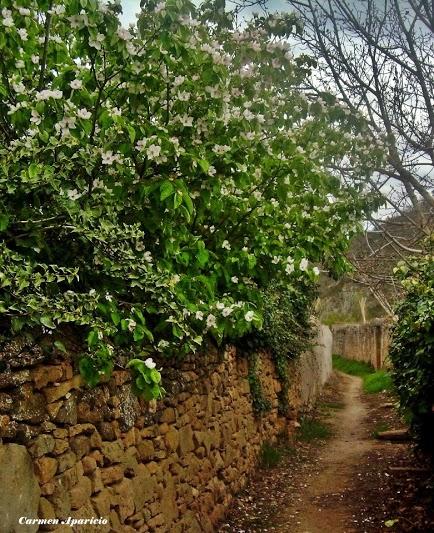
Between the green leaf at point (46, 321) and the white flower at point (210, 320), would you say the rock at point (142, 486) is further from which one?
the green leaf at point (46, 321)

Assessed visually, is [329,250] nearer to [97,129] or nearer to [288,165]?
[288,165]

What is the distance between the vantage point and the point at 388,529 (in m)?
5.41

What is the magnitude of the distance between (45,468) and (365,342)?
23.1 meters

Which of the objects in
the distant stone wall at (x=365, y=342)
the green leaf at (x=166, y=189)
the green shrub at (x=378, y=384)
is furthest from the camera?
the distant stone wall at (x=365, y=342)

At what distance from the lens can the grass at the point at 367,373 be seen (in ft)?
54.2

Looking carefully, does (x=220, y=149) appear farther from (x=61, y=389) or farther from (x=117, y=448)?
(x=117, y=448)

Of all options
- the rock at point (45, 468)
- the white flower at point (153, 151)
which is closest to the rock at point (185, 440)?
the rock at point (45, 468)

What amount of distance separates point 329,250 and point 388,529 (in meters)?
2.86

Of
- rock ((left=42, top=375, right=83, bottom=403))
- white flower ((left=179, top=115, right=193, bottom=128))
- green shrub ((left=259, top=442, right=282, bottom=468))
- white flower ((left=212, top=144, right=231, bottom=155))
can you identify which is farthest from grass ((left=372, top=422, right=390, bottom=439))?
rock ((left=42, top=375, right=83, bottom=403))

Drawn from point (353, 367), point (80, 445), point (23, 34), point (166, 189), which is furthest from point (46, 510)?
point (353, 367)

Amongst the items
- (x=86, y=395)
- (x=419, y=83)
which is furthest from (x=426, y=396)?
(x=86, y=395)

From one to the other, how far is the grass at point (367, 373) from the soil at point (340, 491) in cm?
409

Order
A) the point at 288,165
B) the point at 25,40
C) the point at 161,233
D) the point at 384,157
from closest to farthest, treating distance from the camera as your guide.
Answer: the point at 25,40, the point at 161,233, the point at 288,165, the point at 384,157

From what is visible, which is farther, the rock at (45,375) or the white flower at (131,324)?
the white flower at (131,324)
